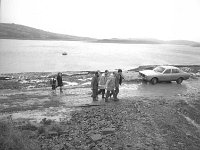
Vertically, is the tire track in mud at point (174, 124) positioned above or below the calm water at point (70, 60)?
above

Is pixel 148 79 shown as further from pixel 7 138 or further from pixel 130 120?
pixel 7 138

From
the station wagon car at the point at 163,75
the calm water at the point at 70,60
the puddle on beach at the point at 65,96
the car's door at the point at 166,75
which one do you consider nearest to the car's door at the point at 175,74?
the station wagon car at the point at 163,75

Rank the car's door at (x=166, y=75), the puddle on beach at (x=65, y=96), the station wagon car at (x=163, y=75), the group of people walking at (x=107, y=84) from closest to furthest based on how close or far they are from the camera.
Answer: the puddle on beach at (x=65, y=96) → the group of people walking at (x=107, y=84) → the station wagon car at (x=163, y=75) → the car's door at (x=166, y=75)

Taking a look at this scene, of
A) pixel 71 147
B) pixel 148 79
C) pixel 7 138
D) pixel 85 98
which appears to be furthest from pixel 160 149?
pixel 148 79

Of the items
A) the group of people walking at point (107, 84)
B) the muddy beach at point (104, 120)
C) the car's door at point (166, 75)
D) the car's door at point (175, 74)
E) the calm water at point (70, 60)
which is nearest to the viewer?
the muddy beach at point (104, 120)

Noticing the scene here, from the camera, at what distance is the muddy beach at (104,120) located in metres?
Result: 7.88

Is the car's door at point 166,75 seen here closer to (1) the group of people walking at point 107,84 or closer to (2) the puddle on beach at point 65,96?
(2) the puddle on beach at point 65,96

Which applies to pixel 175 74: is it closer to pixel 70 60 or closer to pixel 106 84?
pixel 106 84

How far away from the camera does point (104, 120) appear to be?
9578 mm

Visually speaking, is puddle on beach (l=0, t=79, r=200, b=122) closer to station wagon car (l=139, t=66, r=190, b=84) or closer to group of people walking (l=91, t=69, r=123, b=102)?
station wagon car (l=139, t=66, r=190, b=84)

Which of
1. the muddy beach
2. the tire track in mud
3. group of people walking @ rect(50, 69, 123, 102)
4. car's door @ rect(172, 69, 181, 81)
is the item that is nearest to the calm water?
car's door @ rect(172, 69, 181, 81)

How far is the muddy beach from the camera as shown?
7875 mm

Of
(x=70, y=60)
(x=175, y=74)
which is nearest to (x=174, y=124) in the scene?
(x=175, y=74)

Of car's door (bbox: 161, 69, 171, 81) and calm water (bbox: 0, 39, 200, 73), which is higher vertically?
car's door (bbox: 161, 69, 171, 81)
